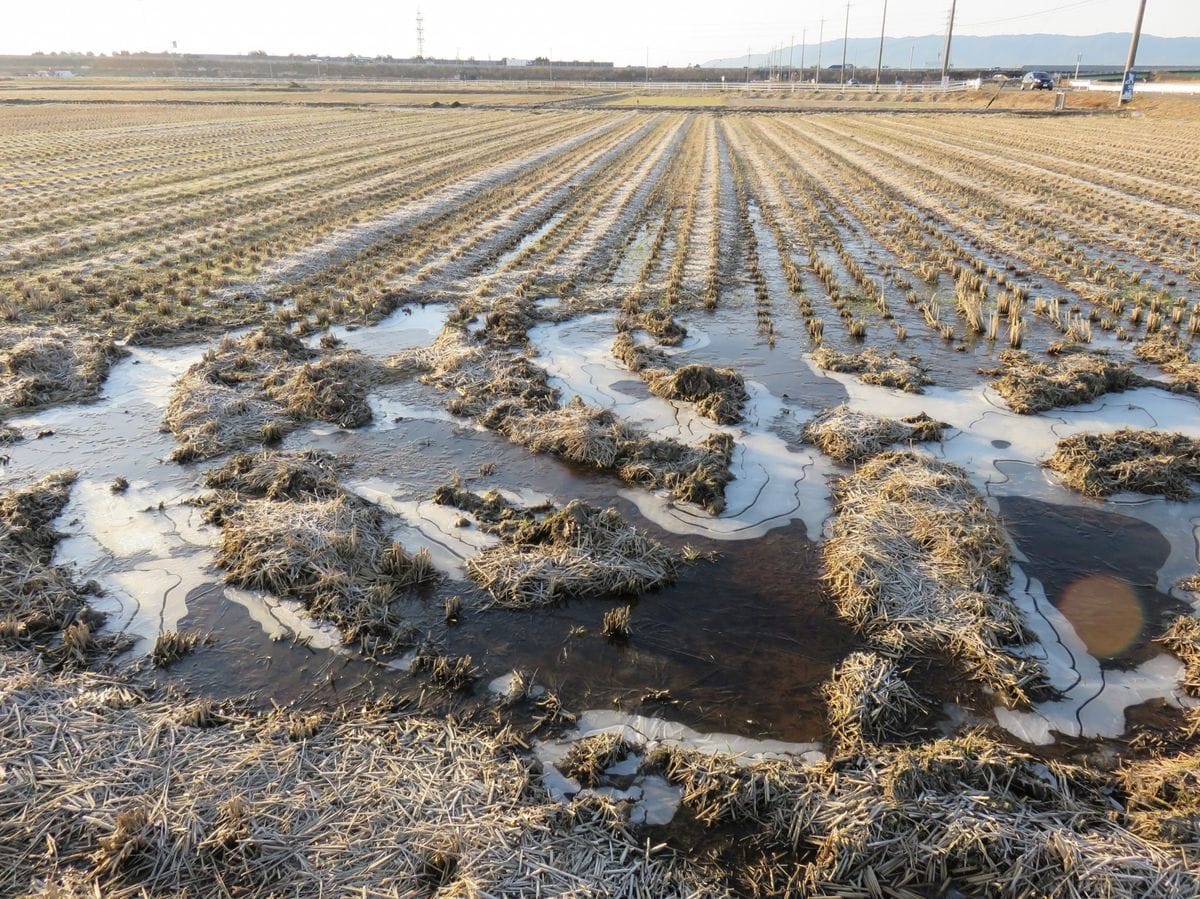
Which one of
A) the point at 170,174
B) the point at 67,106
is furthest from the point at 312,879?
the point at 67,106

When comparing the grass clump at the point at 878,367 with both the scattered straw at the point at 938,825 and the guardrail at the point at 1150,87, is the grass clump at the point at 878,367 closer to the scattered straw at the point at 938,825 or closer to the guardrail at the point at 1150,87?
the scattered straw at the point at 938,825

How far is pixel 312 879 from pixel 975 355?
1138 cm

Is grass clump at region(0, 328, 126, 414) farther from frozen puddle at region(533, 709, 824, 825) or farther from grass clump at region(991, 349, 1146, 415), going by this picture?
grass clump at region(991, 349, 1146, 415)

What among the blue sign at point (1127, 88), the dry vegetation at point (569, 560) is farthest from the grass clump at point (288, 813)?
the blue sign at point (1127, 88)

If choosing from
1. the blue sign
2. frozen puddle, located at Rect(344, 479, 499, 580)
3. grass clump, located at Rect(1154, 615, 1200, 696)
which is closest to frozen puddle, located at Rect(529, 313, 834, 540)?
frozen puddle, located at Rect(344, 479, 499, 580)

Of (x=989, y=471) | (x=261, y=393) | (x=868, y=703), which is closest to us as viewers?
(x=868, y=703)

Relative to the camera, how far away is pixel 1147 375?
10.6 metres

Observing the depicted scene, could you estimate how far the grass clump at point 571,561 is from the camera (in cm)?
627

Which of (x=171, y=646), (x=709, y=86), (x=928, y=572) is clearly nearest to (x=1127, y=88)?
(x=928, y=572)

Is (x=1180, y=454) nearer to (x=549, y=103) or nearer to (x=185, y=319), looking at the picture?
(x=185, y=319)

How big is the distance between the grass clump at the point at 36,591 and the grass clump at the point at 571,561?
3.13 metres

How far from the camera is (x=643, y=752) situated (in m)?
4.78

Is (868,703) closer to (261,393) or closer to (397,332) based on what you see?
(261,393)

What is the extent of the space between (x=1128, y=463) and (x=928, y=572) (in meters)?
3.47
